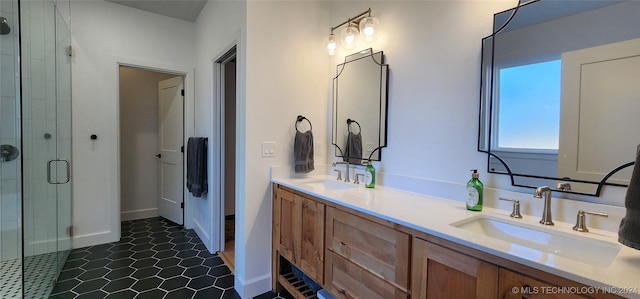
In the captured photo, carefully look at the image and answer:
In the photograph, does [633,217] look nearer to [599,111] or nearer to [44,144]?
[599,111]

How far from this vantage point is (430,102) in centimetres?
167

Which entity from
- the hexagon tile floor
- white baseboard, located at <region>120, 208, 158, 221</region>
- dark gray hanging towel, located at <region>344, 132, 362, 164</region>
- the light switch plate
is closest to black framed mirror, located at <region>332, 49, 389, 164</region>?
dark gray hanging towel, located at <region>344, 132, 362, 164</region>

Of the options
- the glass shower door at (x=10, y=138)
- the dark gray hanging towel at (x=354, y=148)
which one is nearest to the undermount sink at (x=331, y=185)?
the dark gray hanging towel at (x=354, y=148)

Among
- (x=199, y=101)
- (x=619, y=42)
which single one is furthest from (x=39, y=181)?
(x=619, y=42)

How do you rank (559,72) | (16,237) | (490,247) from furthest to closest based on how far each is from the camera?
(16,237)
(559,72)
(490,247)

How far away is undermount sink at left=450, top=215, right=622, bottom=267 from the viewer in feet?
2.99

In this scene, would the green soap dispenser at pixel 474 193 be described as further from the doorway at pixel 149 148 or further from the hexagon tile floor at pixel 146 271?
the doorway at pixel 149 148

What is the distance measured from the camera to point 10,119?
192cm

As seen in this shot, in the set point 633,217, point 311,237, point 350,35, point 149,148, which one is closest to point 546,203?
point 633,217

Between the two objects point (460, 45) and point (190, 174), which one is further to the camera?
point (190, 174)

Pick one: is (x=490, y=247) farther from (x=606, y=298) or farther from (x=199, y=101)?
(x=199, y=101)

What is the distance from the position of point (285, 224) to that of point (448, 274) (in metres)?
1.26

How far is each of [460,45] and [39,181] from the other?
317cm

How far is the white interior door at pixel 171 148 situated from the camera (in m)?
3.58
